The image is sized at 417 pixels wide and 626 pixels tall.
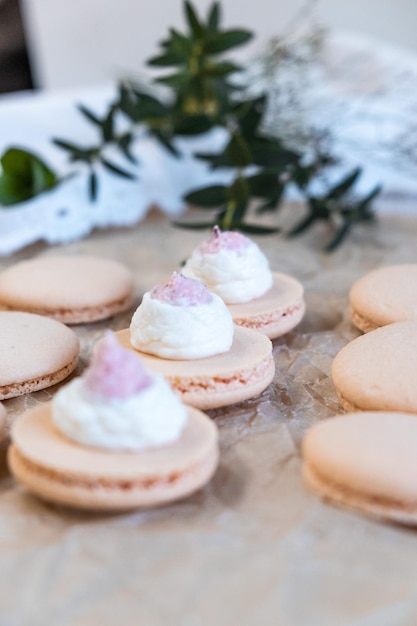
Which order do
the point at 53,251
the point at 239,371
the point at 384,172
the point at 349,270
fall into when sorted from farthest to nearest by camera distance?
the point at 384,172, the point at 53,251, the point at 349,270, the point at 239,371

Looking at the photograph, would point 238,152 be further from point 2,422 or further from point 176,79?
point 2,422

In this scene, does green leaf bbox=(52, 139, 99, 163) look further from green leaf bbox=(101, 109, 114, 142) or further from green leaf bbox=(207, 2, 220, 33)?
green leaf bbox=(207, 2, 220, 33)

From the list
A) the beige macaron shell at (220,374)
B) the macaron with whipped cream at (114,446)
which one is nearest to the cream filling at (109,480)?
the macaron with whipped cream at (114,446)

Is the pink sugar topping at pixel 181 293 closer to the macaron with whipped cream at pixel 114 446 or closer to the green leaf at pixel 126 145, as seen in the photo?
the macaron with whipped cream at pixel 114 446

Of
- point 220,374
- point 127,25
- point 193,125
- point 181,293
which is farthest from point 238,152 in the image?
point 127,25

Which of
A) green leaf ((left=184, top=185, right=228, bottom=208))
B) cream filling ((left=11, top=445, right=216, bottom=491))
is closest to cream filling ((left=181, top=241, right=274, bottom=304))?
green leaf ((left=184, top=185, right=228, bottom=208))

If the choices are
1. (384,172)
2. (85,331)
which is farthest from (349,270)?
(85,331)

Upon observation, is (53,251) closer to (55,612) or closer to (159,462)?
(159,462)
